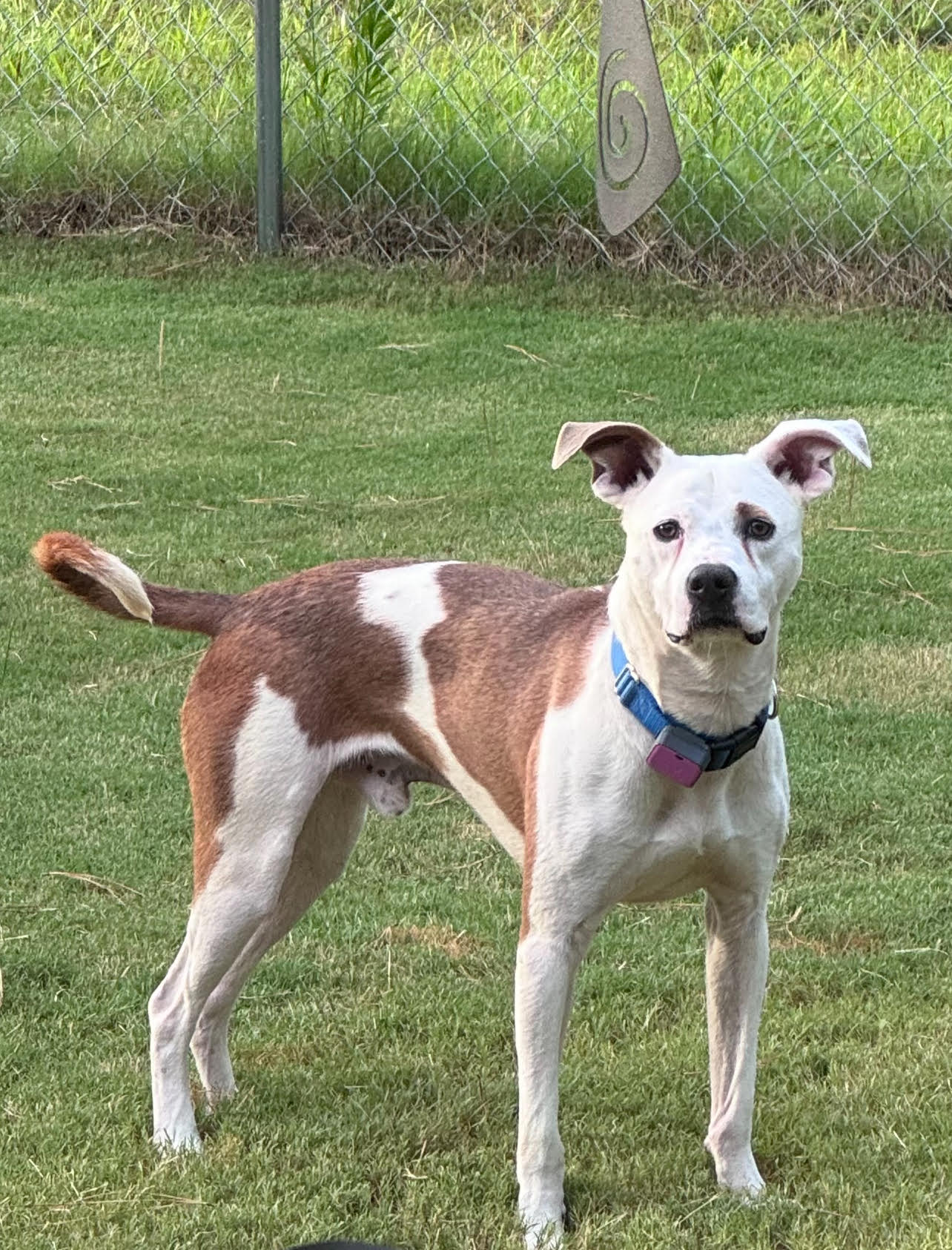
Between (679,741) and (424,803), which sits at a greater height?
(679,741)

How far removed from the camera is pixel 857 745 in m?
5.56

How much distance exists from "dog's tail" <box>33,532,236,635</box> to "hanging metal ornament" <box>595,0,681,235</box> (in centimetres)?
456

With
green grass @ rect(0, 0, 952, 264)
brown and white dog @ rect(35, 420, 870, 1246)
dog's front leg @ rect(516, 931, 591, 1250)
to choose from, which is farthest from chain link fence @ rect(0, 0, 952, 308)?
dog's front leg @ rect(516, 931, 591, 1250)

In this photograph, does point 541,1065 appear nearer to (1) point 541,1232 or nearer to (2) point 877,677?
(1) point 541,1232

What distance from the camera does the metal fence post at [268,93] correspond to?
9.12 m

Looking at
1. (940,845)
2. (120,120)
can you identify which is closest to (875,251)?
(120,120)

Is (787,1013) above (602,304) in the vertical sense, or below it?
above

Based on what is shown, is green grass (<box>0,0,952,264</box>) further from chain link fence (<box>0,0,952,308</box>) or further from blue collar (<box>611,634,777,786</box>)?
blue collar (<box>611,634,777,786</box>)

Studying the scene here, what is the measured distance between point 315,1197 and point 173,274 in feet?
21.1

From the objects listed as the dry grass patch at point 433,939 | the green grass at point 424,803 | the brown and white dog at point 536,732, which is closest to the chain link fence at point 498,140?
the green grass at point 424,803

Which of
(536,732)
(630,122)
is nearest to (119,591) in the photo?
(536,732)

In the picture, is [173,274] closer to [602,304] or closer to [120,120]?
[120,120]

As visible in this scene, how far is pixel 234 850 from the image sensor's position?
147 inches

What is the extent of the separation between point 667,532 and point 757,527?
0.48 feet
